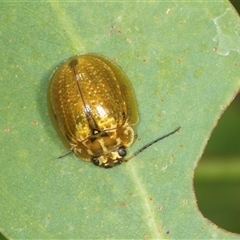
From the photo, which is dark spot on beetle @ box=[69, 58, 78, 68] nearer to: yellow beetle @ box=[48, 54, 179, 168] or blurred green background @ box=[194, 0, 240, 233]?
yellow beetle @ box=[48, 54, 179, 168]

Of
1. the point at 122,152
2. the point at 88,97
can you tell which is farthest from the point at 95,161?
the point at 88,97

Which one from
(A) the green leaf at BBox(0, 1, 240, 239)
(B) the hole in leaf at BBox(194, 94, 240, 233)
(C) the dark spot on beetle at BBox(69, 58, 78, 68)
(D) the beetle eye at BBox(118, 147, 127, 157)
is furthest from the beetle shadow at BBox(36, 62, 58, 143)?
(B) the hole in leaf at BBox(194, 94, 240, 233)

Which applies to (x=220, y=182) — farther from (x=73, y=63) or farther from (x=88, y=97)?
(x=73, y=63)

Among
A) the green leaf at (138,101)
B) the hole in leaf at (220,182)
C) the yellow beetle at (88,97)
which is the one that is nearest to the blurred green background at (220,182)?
the hole in leaf at (220,182)

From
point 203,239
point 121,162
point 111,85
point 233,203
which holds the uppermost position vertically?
point 111,85

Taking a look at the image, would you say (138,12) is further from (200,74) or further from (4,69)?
(4,69)

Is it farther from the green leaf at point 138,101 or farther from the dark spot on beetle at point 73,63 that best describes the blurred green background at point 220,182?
the dark spot on beetle at point 73,63

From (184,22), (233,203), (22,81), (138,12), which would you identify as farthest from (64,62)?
(233,203)

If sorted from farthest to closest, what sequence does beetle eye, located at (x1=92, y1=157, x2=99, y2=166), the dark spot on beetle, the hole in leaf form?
the hole in leaf, beetle eye, located at (x1=92, y1=157, x2=99, y2=166), the dark spot on beetle
